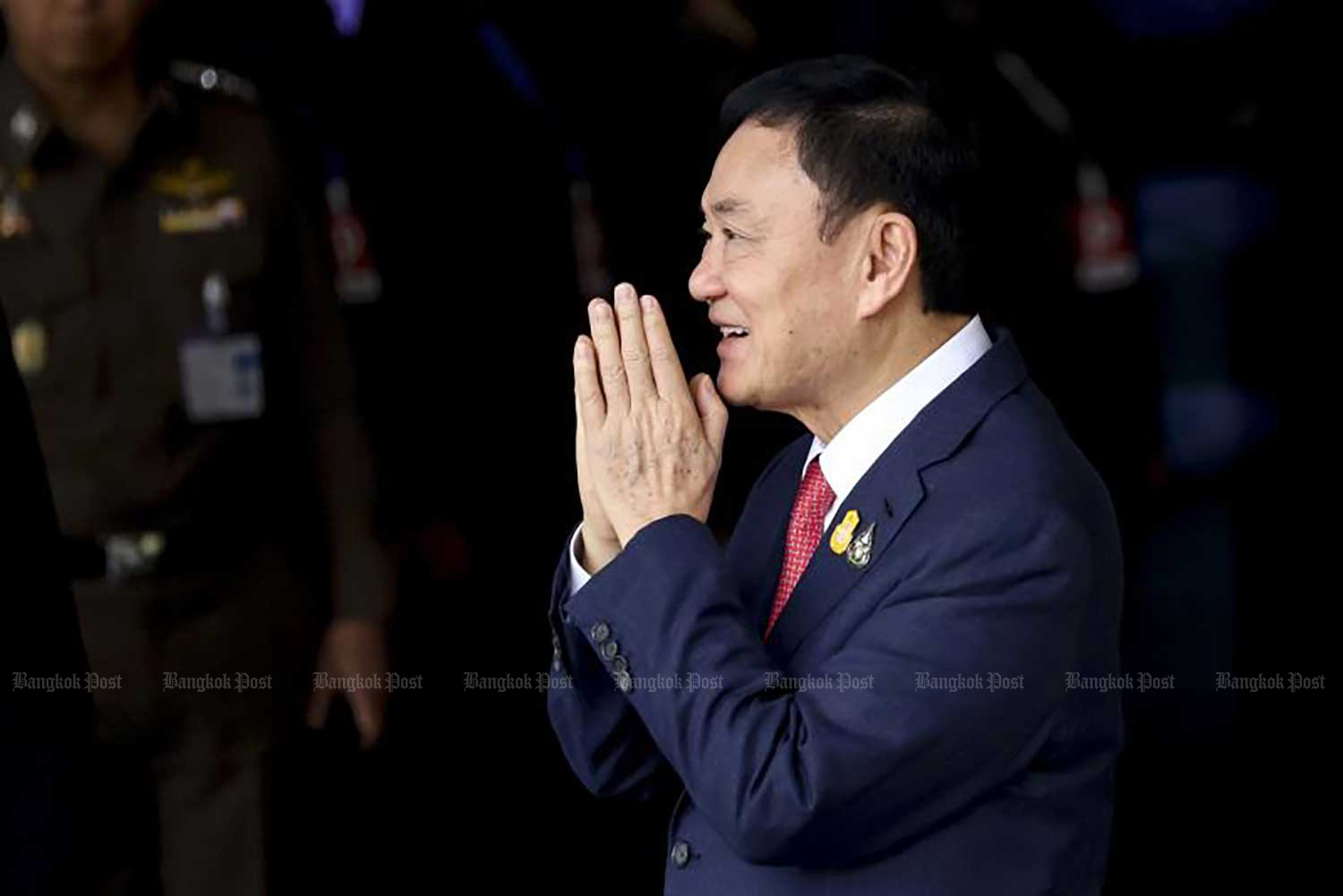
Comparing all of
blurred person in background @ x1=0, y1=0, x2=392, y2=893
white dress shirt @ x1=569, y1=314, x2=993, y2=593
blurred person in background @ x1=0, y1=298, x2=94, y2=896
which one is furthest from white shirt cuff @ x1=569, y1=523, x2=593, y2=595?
blurred person in background @ x1=0, y1=0, x2=392, y2=893

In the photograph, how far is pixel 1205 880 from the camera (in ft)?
13.5

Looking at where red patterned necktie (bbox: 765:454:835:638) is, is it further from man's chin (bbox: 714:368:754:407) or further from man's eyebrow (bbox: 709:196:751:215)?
man's eyebrow (bbox: 709:196:751:215)

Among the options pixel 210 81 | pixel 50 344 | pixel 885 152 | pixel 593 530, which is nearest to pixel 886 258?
pixel 885 152

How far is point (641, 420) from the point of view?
1990mm

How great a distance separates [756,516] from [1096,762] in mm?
450

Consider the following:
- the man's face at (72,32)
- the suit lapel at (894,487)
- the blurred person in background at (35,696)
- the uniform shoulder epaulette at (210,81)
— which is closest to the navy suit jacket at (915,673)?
the suit lapel at (894,487)

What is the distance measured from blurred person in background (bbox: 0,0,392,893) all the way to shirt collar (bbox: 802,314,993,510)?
134cm

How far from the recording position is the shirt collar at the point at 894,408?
2.04 meters

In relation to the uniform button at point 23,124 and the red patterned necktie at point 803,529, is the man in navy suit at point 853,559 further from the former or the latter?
the uniform button at point 23,124

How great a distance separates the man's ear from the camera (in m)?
1.98

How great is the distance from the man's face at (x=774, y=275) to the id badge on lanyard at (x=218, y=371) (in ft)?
4.24

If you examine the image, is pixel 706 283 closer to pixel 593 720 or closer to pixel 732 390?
pixel 732 390

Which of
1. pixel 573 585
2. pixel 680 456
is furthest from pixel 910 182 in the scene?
pixel 573 585

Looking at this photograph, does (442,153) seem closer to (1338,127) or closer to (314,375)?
(314,375)
